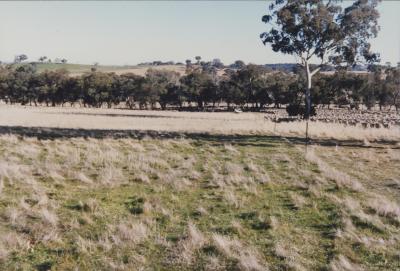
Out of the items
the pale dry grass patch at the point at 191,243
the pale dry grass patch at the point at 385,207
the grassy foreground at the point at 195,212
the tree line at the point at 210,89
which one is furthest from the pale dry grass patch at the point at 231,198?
the tree line at the point at 210,89

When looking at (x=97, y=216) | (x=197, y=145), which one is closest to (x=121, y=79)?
(x=197, y=145)

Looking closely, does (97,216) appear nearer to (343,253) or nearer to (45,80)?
(343,253)

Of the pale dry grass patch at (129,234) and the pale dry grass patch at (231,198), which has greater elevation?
the pale dry grass patch at (231,198)

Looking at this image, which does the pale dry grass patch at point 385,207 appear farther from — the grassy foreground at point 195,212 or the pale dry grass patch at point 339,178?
the pale dry grass patch at point 339,178

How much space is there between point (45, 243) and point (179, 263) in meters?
2.97

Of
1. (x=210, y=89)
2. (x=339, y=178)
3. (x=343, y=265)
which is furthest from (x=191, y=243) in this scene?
(x=210, y=89)

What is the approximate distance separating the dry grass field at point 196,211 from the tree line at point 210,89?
78.4 meters

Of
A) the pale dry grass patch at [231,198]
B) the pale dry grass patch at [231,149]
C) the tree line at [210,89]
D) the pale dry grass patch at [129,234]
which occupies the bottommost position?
the pale dry grass patch at [129,234]

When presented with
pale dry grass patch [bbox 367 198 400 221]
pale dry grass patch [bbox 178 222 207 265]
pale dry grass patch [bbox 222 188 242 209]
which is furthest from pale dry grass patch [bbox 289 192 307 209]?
pale dry grass patch [bbox 178 222 207 265]

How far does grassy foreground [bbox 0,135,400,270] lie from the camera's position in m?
8.09

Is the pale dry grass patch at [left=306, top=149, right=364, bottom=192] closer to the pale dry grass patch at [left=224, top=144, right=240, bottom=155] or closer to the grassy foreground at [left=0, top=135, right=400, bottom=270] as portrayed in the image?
the grassy foreground at [left=0, top=135, right=400, bottom=270]

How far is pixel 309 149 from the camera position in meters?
21.9

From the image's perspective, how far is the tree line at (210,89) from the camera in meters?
94.9

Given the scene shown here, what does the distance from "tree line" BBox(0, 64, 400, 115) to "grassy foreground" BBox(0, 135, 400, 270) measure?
7922cm
